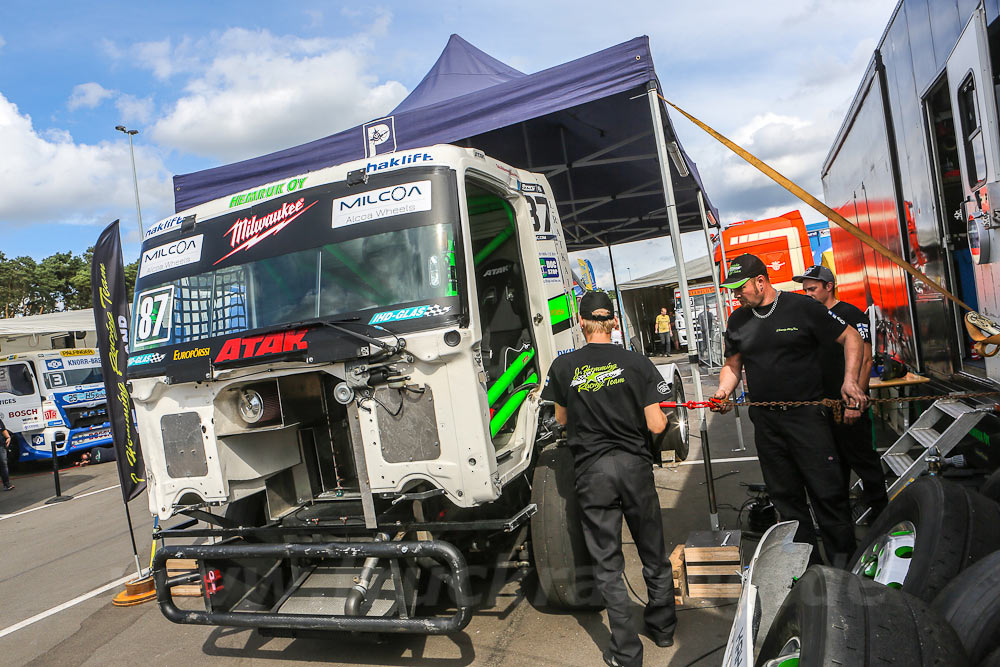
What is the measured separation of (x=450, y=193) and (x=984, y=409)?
2.91 metres

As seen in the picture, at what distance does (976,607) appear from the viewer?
2.02 meters

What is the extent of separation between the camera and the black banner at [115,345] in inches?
217

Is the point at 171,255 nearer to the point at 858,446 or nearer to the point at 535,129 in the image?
the point at 535,129

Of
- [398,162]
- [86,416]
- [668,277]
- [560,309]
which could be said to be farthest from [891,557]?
[668,277]

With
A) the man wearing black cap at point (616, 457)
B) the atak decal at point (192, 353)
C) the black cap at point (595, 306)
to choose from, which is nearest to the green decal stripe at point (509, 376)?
the man wearing black cap at point (616, 457)

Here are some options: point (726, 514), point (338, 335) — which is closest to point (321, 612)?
point (338, 335)

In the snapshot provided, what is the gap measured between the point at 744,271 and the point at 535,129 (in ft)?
11.6

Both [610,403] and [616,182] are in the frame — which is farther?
[616,182]

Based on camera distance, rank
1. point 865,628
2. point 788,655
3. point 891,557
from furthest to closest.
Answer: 1. point 891,557
2. point 788,655
3. point 865,628

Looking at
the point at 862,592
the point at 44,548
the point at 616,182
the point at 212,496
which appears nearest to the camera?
the point at 862,592

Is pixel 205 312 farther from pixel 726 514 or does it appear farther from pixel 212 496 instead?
pixel 726 514

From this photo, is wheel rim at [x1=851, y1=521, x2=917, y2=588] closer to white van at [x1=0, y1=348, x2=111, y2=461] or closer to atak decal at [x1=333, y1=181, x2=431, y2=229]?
atak decal at [x1=333, y1=181, x2=431, y2=229]

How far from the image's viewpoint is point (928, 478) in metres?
2.81

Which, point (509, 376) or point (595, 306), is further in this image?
point (509, 376)
